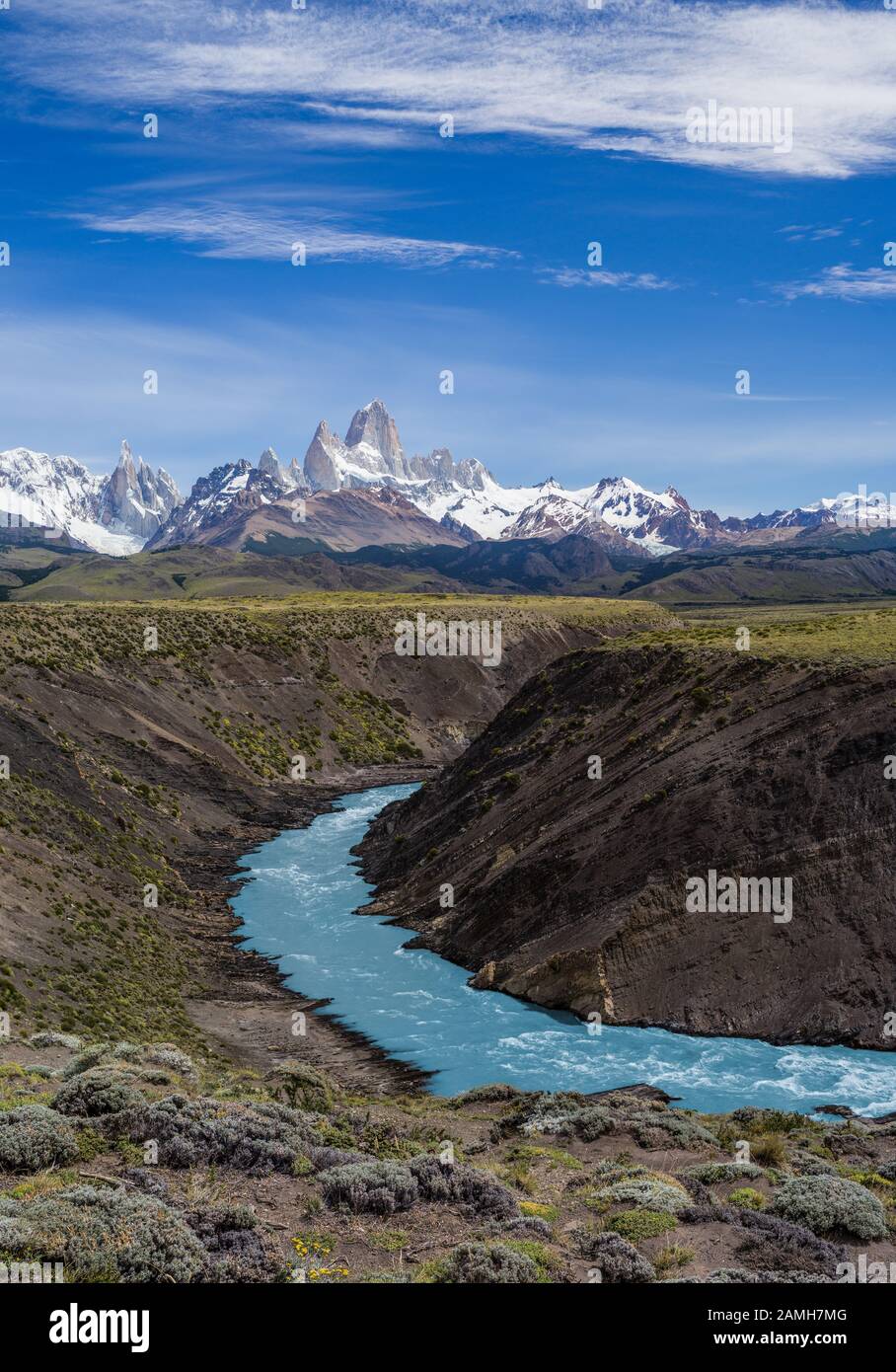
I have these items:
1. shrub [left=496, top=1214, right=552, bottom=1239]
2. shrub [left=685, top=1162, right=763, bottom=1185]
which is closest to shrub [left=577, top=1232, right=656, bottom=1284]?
shrub [left=496, top=1214, right=552, bottom=1239]

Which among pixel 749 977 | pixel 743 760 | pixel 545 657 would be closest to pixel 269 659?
pixel 545 657

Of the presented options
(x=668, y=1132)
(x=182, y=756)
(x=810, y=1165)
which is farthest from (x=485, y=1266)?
(x=182, y=756)

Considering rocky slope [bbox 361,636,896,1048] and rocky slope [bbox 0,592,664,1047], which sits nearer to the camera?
rocky slope [bbox 361,636,896,1048]

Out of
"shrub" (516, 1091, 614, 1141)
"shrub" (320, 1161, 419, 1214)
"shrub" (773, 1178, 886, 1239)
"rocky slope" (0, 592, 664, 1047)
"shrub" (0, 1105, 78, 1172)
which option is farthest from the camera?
"rocky slope" (0, 592, 664, 1047)

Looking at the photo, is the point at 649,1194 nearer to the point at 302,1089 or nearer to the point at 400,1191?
the point at 400,1191

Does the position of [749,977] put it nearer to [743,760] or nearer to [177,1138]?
[743,760]

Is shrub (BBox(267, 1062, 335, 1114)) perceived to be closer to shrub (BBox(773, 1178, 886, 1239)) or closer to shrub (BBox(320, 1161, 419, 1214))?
shrub (BBox(320, 1161, 419, 1214))
